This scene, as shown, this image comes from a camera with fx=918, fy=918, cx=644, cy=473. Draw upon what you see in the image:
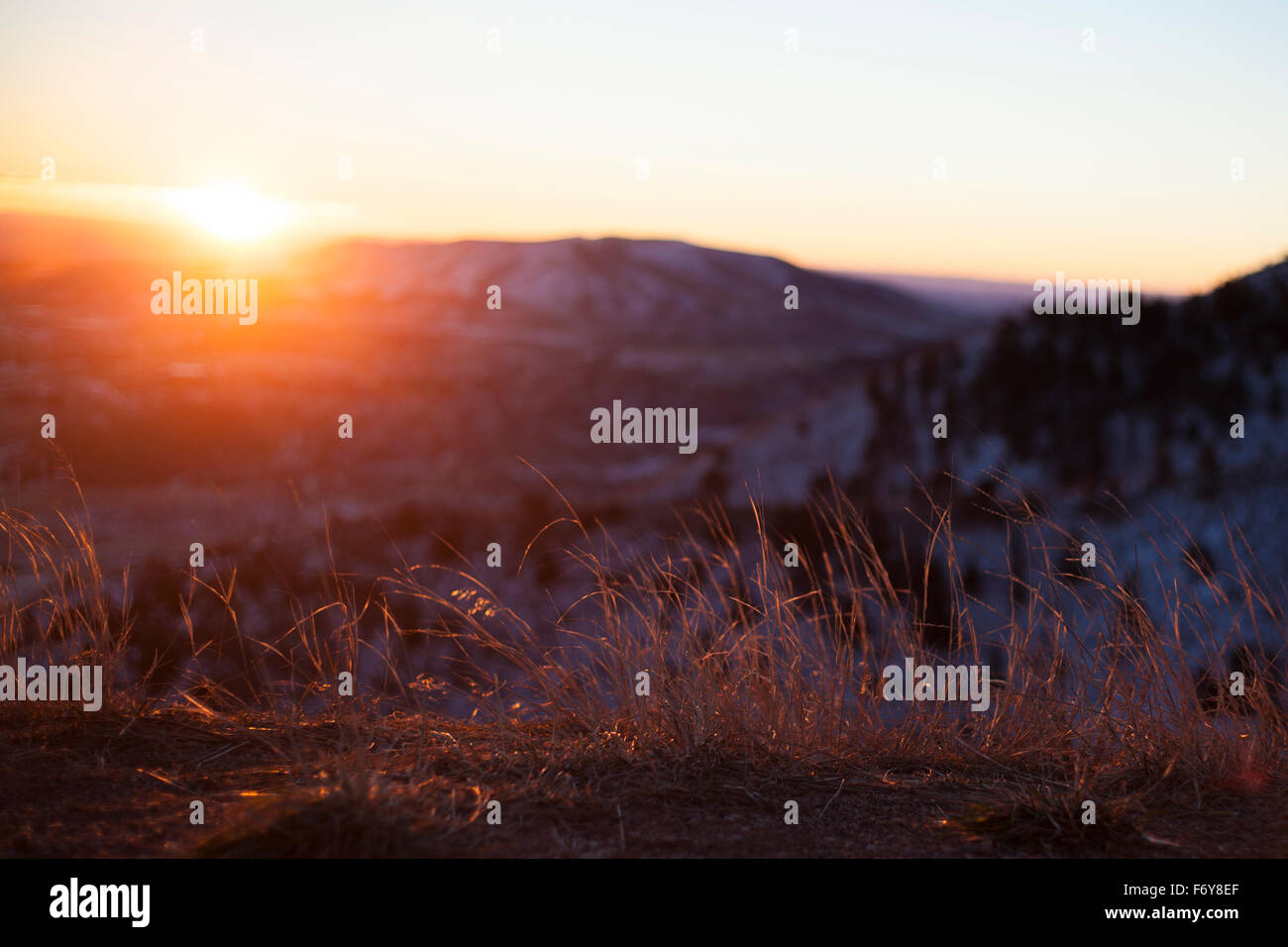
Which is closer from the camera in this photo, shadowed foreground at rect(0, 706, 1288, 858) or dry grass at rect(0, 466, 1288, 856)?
shadowed foreground at rect(0, 706, 1288, 858)

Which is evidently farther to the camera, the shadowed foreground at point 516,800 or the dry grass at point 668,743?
the dry grass at point 668,743

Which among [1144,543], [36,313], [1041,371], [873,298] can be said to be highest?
[873,298]

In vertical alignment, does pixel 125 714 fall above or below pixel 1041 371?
below

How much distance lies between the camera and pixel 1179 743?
10.3 ft

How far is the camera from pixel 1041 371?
25.4 meters

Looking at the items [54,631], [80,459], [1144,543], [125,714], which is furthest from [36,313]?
[1144,543]

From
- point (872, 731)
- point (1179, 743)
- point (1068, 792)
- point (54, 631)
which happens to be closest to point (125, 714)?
point (54, 631)

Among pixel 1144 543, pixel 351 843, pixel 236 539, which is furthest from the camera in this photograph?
pixel 1144 543

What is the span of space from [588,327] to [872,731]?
45.5 meters

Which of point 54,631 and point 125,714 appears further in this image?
point 54,631

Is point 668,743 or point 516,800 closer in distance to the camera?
point 516,800
